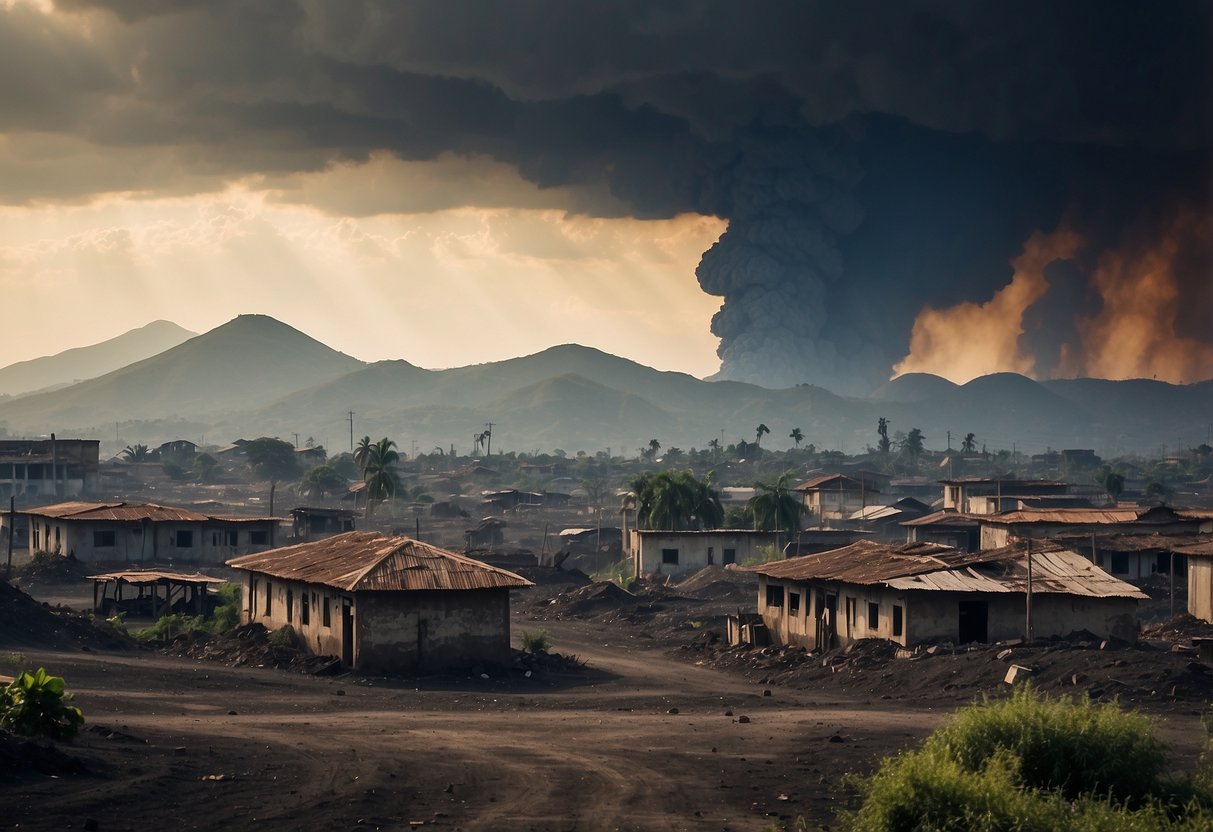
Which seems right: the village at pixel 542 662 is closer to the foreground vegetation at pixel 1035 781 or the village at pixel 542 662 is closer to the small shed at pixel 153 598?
the small shed at pixel 153 598

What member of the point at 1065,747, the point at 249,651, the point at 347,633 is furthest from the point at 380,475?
the point at 1065,747

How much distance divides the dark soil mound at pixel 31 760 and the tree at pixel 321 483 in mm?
131167

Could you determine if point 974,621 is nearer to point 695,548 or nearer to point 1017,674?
point 1017,674

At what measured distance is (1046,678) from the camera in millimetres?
39250

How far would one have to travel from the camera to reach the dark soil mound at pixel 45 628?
4759 cm

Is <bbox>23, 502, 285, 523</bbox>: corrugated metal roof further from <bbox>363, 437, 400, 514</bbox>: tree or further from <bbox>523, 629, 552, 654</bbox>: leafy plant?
<bbox>363, 437, 400, 514</bbox>: tree

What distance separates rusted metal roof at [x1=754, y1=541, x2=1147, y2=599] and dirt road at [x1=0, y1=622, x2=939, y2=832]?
234 inches

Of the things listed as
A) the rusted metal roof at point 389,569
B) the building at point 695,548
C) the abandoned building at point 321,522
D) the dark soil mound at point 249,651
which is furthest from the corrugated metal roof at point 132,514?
the rusted metal roof at point 389,569

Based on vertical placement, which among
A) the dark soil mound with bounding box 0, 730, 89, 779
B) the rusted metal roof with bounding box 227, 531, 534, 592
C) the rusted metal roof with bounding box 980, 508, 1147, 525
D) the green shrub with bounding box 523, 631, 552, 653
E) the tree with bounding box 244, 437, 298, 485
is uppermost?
the tree with bounding box 244, 437, 298, 485

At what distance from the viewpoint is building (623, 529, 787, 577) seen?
288ft

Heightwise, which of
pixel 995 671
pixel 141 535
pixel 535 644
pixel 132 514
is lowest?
pixel 535 644

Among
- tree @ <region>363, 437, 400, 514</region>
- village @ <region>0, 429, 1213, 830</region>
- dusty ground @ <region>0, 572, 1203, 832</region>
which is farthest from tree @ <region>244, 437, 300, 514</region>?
dusty ground @ <region>0, 572, 1203, 832</region>

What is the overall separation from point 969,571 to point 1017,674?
7.61 meters

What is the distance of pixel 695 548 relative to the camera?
87.9 metres
